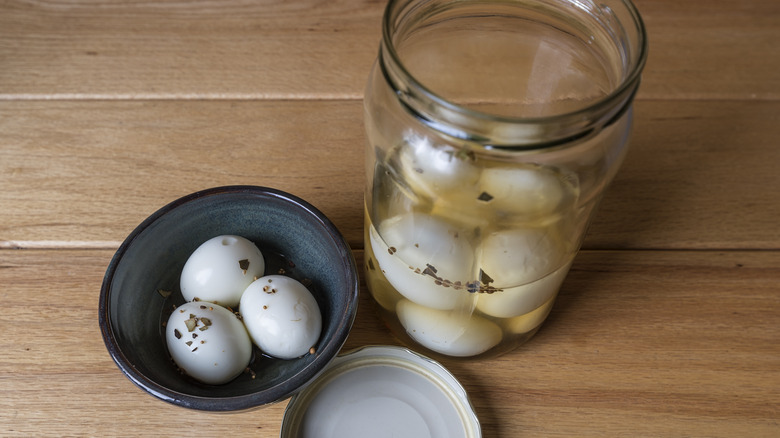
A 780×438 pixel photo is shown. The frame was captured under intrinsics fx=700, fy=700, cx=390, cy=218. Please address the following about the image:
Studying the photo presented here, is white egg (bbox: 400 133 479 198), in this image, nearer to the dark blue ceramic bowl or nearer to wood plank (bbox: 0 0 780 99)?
the dark blue ceramic bowl

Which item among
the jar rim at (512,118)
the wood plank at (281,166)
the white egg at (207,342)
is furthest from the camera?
the wood plank at (281,166)

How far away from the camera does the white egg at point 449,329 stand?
498 millimetres

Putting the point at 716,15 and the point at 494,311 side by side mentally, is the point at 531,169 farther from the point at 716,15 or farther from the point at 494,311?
the point at 716,15

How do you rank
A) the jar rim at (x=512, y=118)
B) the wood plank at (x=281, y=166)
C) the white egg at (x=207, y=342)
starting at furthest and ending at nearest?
the wood plank at (x=281, y=166), the white egg at (x=207, y=342), the jar rim at (x=512, y=118)

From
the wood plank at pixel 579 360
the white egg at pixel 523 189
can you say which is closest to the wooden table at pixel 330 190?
the wood plank at pixel 579 360

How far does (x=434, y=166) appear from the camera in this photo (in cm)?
43

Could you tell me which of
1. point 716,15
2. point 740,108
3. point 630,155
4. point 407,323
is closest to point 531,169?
point 407,323

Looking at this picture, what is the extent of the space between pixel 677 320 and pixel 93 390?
0.46 metres

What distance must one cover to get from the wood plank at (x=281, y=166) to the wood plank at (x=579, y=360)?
0.09 ft

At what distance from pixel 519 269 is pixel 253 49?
423 mm

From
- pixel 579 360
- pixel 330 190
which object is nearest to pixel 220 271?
pixel 330 190

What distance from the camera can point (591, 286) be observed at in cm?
59

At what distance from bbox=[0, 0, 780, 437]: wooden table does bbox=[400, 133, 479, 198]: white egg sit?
169 mm

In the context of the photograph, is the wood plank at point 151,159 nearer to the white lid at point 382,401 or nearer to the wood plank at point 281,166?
the wood plank at point 281,166
